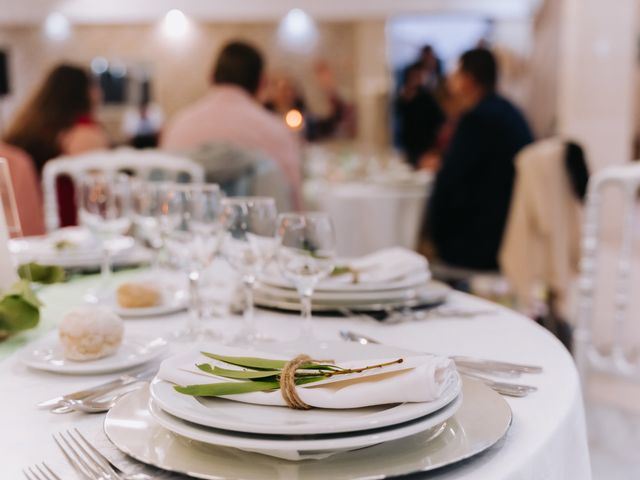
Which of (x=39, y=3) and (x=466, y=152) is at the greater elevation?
(x=39, y=3)

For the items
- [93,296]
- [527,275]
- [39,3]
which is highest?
[39,3]

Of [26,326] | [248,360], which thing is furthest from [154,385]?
[26,326]

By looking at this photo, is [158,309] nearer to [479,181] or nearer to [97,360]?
[97,360]

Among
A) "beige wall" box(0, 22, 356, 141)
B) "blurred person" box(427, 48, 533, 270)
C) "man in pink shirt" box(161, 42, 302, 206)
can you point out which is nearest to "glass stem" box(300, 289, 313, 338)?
"man in pink shirt" box(161, 42, 302, 206)

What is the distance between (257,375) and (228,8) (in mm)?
10317

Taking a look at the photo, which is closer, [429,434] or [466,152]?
[429,434]

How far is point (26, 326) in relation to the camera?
109 centimetres

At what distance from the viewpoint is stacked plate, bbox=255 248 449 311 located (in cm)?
124

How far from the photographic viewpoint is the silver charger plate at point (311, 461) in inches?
24.5

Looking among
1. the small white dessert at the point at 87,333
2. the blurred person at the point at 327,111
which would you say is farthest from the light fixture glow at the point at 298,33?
the small white dessert at the point at 87,333

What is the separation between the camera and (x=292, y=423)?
658 mm

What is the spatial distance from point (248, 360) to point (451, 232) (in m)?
3.13

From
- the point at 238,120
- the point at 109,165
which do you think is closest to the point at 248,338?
the point at 109,165

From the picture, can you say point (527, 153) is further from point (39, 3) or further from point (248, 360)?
point (39, 3)
